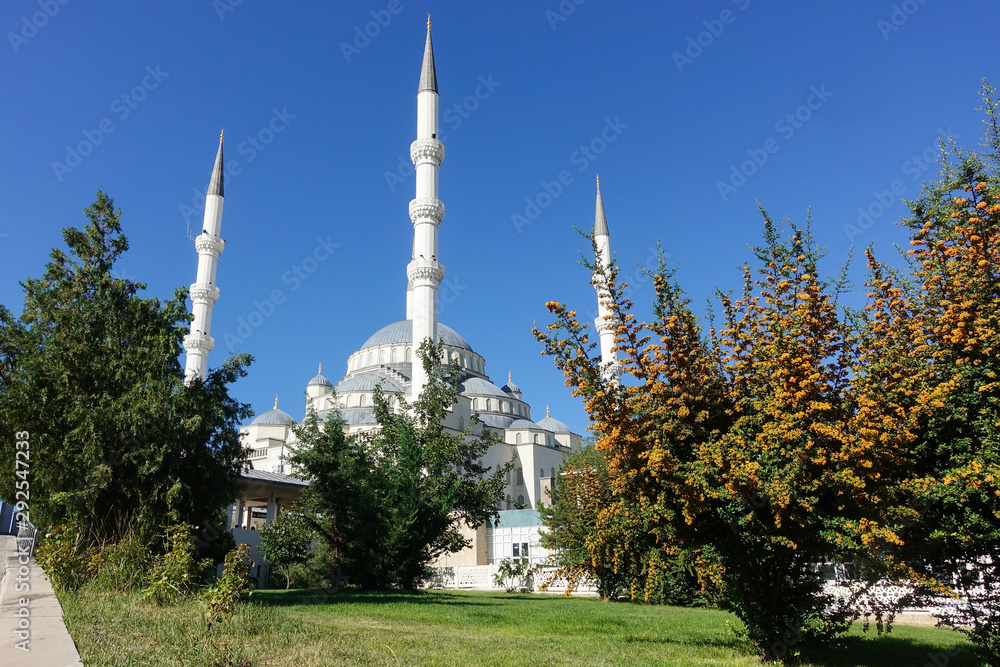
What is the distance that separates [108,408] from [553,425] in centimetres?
4819

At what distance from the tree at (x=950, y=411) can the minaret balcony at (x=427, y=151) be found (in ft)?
82.5

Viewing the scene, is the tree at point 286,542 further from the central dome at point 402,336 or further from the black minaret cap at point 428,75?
the central dome at point 402,336

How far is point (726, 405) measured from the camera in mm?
7031

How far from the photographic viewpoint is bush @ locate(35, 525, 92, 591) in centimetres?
856

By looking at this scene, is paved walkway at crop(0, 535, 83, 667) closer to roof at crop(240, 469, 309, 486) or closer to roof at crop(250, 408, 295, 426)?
roof at crop(240, 469, 309, 486)

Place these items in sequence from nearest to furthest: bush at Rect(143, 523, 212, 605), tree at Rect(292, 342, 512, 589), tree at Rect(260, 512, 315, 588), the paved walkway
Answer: the paved walkway, bush at Rect(143, 523, 212, 605), tree at Rect(292, 342, 512, 589), tree at Rect(260, 512, 315, 588)

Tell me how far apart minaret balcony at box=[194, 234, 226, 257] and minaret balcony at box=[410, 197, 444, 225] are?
11.2 meters

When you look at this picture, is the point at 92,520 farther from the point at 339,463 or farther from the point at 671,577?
the point at 671,577

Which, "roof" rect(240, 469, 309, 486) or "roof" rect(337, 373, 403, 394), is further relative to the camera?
"roof" rect(337, 373, 403, 394)

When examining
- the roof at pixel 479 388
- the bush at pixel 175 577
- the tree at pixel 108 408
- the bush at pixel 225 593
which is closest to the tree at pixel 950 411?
the bush at pixel 225 593

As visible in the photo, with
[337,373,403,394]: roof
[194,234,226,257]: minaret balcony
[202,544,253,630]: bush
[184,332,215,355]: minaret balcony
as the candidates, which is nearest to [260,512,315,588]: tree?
[202,544,253,630]: bush

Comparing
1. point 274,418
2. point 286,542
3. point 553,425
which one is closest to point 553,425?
point 553,425

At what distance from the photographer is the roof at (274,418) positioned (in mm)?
47575

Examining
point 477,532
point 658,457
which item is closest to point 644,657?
point 658,457
